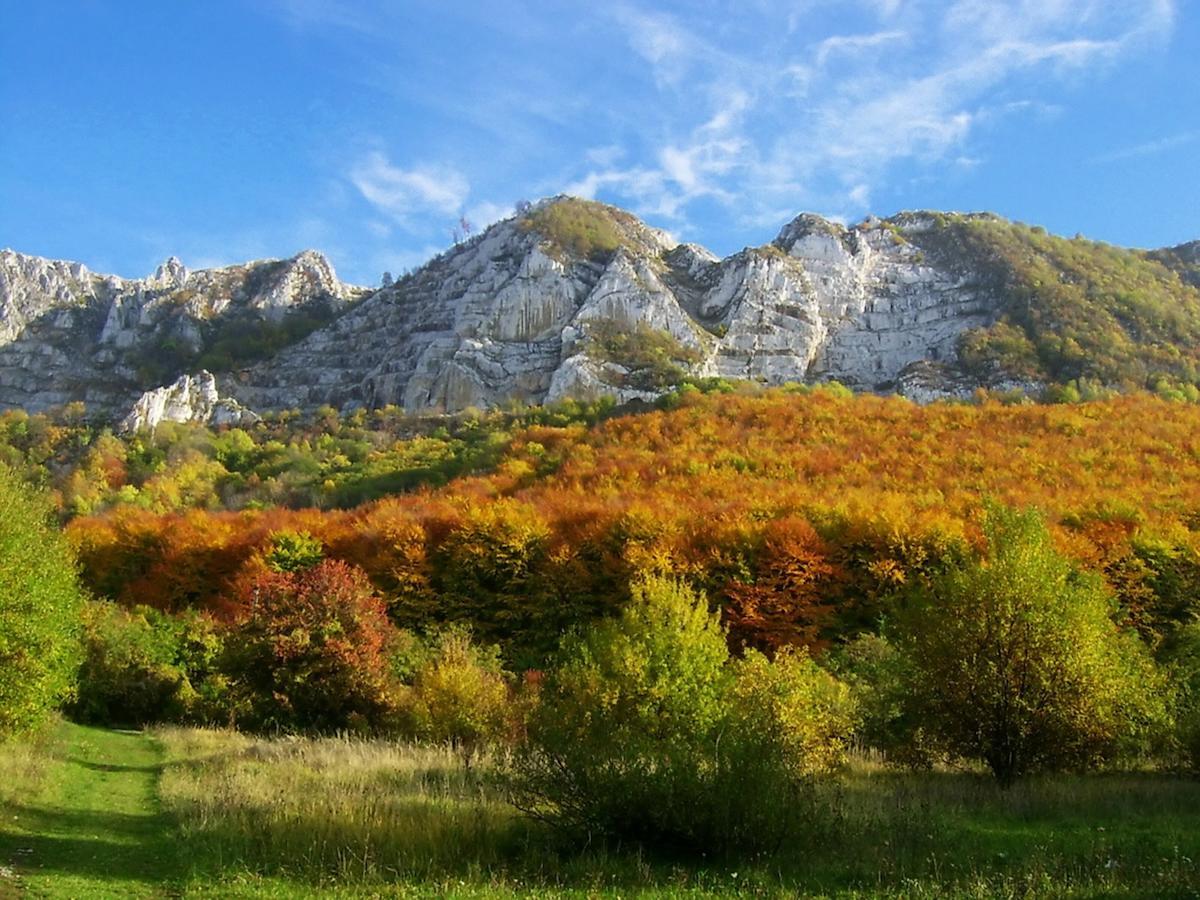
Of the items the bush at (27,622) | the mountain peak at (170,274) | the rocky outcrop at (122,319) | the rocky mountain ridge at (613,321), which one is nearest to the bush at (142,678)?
the bush at (27,622)

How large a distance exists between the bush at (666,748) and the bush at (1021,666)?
565 centimetres

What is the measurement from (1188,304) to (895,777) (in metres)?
145

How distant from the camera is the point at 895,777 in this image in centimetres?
1902

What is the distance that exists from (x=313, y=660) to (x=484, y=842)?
15.8 metres

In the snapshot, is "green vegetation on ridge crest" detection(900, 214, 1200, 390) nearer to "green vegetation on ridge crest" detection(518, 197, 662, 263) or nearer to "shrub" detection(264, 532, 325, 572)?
"green vegetation on ridge crest" detection(518, 197, 662, 263)

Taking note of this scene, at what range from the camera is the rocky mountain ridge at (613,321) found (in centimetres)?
12438

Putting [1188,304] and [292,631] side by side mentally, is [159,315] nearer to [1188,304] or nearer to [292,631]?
[292,631]

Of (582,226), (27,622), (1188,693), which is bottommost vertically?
(1188,693)

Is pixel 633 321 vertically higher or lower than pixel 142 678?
higher

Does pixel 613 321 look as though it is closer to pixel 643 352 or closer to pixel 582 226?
pixel 643 352

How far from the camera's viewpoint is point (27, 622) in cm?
1927

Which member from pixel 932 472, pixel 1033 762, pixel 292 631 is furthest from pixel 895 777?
pixel 932 472

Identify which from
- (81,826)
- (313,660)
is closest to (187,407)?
(313,660)

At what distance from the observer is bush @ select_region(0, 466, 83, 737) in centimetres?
1875
